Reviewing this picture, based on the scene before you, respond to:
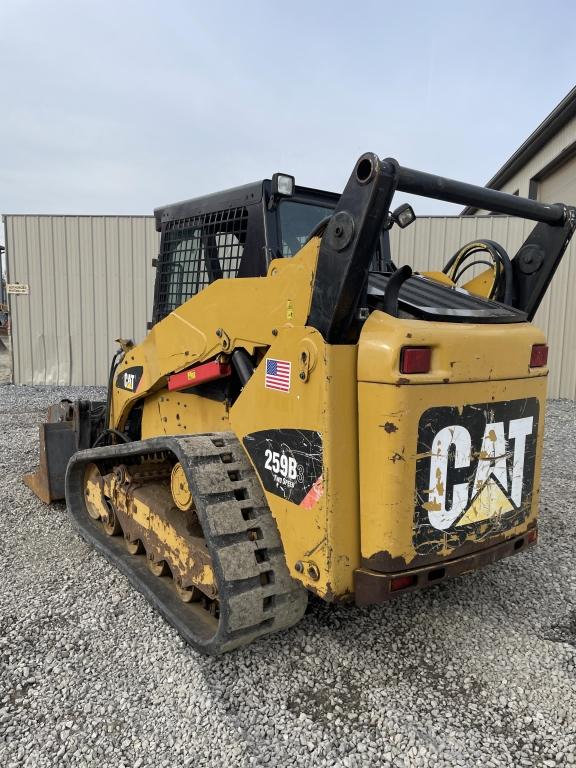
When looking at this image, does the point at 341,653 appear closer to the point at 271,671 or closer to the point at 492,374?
the point at 271,671

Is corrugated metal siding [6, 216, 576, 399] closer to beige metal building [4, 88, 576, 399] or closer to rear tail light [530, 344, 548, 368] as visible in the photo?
beige metal building [4, 88, 576, 399]

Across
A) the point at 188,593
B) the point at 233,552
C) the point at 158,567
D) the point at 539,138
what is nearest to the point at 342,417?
the point at 233,552

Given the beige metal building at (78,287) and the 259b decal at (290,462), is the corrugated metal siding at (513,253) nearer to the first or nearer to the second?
the beige metal building at (78,287)

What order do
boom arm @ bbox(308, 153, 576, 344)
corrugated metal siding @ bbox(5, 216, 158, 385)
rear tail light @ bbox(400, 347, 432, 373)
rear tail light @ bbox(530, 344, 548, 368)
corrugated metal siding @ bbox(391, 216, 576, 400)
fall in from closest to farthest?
boom arm @ bbox(308, 153, 576, 344) → rear tail light @ bbox(400, 347, 432, 373) → rear tail light @ bbox(530, 344, 548, 368) → corrugated metal siding @ bbox(391, 216, 576, 400) → corrugated metal siding @ bbox(5, 216, 158, 385)

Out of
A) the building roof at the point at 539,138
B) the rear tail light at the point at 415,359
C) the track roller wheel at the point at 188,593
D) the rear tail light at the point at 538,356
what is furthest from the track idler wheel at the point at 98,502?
the building roof at the point at 539,138

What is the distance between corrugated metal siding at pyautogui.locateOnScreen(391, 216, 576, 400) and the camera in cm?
986

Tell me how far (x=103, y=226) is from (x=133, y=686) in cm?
979

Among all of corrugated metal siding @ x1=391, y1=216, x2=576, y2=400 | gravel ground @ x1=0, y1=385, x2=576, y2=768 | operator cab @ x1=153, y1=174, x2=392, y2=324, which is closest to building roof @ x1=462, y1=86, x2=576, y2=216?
corrugated metal siding @ x1=391, y1=216, x2=576, y2=400

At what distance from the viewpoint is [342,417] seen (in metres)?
2.01

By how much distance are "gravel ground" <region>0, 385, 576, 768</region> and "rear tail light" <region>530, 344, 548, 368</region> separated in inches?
54.3

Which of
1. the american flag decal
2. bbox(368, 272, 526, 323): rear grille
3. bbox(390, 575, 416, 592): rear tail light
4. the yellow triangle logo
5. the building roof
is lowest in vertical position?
bbox(390, 575, 416, 592): rear tail light

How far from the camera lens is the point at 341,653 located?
2545 mm

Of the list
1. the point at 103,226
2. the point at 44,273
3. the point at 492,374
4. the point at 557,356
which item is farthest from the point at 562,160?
the point at 492,374

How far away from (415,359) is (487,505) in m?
0.75
